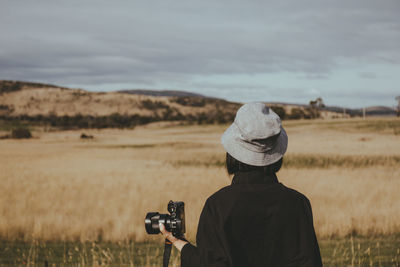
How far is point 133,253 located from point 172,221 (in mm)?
6750

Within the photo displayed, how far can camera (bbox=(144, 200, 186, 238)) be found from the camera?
273cm

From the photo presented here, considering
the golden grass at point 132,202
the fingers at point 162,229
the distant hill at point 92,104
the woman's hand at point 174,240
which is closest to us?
the woman's hand at point 174,240

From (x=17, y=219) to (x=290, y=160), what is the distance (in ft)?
83.1

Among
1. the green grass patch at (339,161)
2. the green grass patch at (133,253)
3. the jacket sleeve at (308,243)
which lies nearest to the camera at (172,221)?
the jacket sleeve at (308,243)

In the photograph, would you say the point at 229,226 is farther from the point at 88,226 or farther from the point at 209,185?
the point at 209,185

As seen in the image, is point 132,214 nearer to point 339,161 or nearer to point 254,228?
point 254,228

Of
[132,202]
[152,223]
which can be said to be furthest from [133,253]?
[152,223]

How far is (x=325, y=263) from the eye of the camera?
793cm

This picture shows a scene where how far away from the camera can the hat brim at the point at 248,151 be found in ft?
8.07

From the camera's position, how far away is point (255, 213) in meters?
2.41

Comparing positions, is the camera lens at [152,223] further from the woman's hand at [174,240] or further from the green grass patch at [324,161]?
the green grass patch at [324,161]

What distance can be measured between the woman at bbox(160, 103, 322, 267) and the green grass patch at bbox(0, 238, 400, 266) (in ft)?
17.3

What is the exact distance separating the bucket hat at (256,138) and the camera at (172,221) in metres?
0.56

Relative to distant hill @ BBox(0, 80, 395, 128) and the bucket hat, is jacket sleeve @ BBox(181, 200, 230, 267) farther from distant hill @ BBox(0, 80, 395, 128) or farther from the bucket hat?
distant hill @ BBox(0, 80, 395, 128)
